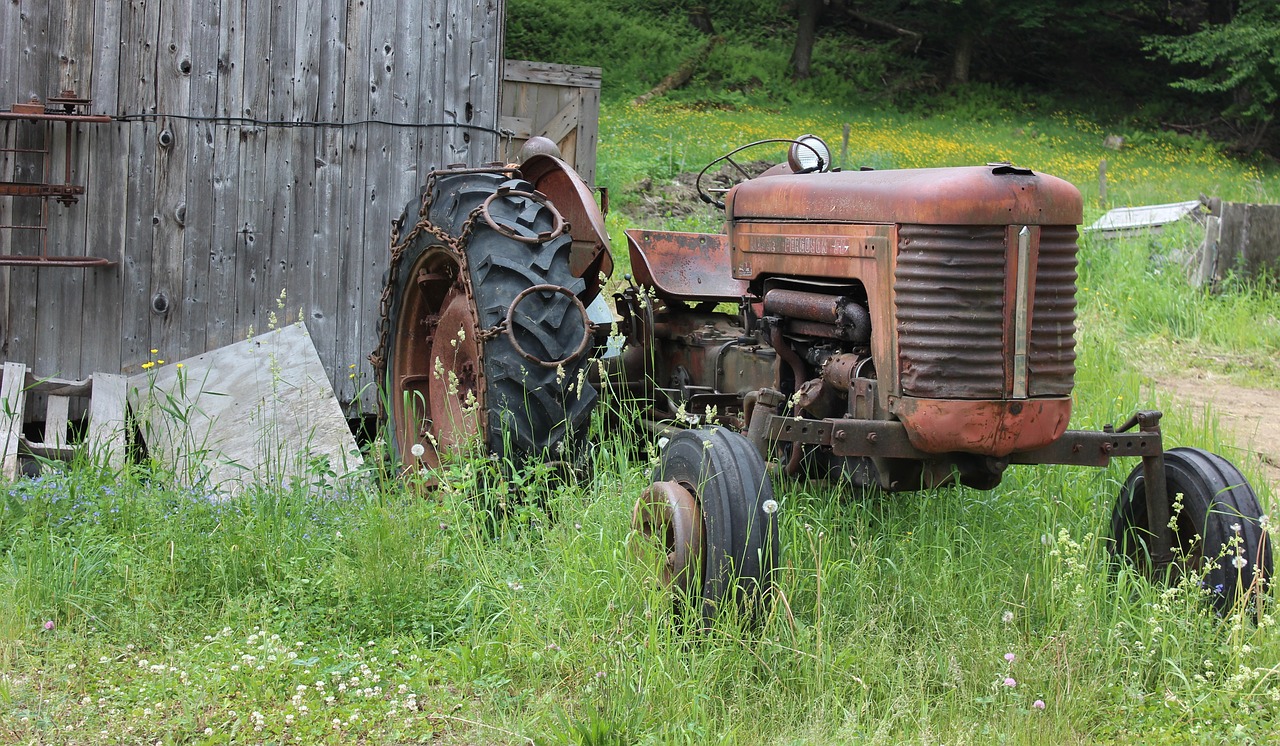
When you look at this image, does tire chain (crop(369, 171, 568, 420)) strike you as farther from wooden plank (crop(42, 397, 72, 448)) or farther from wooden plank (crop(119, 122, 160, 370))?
wooden plank (crop(42, 397, 72, 448))

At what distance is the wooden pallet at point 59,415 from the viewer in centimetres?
518

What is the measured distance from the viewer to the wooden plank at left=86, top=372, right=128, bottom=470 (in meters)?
5.17

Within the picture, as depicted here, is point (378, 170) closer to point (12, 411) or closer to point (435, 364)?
point (435, 364)

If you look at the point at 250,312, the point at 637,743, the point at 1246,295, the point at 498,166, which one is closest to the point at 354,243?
the point at 250,312

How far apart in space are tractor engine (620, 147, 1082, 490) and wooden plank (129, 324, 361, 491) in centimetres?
225

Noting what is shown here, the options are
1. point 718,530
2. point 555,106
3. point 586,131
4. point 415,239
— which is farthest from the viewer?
point 586,131

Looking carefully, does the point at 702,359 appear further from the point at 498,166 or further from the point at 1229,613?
the point at 1229,613

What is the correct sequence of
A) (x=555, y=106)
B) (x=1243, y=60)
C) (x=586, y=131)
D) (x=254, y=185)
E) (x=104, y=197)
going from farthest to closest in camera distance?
(x=1243, y=60)
(x=586, y=131)
(x=555, y=106)
(x=254, y=185)
(x=104, y=197)

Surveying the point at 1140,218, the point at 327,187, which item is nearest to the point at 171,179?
the point at 327,187

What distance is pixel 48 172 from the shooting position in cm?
564

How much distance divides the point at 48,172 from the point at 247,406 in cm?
151

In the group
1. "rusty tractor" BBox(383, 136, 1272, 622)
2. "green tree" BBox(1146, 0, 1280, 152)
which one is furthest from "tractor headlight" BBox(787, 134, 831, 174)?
"green tree" BBox(1146, 0, 1280, 152)

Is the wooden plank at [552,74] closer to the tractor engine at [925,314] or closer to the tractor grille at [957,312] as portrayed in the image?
the tractor engine at [925,314]

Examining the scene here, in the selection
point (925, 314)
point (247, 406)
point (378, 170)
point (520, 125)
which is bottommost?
point (247, 406)
